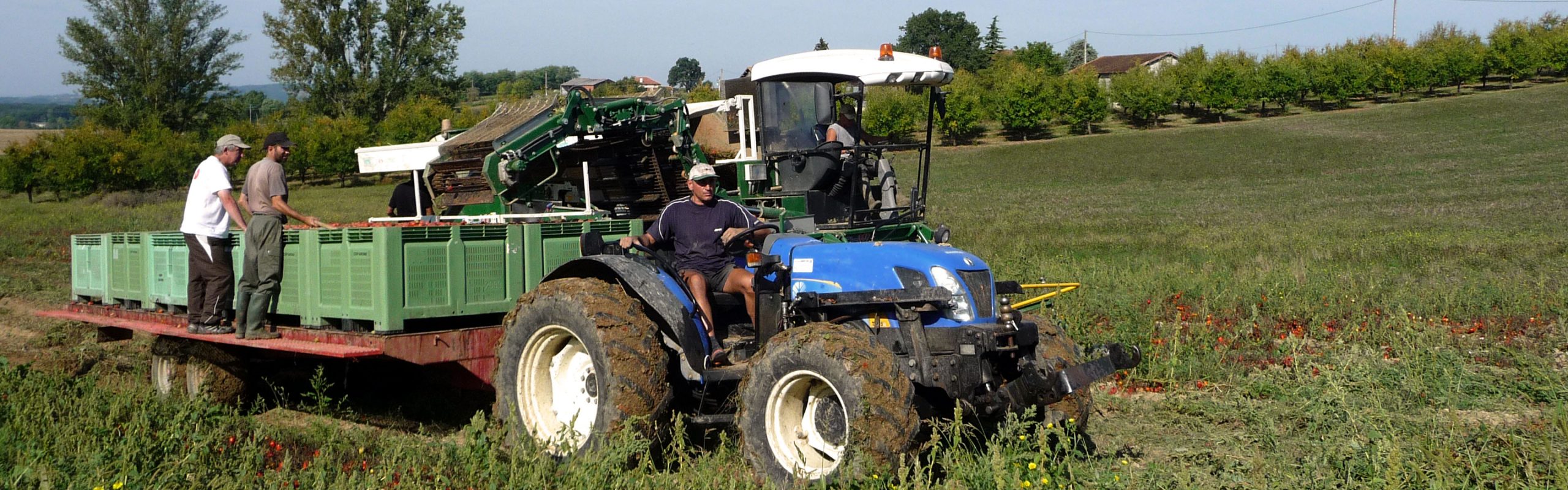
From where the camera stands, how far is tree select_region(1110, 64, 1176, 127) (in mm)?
65000

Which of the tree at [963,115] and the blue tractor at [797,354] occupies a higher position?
the tree at [963,115]

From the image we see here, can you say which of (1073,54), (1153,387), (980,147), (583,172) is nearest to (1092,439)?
(1153,387)

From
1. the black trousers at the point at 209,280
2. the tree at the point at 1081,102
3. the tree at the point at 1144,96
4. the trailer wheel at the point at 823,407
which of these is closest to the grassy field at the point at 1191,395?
the trailer wheel at the point at 823,407

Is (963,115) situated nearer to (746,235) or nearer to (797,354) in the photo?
(746,235)

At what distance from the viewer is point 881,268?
5.80 m

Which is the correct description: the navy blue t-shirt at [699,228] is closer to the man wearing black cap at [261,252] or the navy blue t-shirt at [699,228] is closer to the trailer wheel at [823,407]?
the trailer wheel at [823,407]

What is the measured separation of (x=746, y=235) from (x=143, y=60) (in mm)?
66447

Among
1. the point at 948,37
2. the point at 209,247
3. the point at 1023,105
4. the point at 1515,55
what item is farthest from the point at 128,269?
the point at 948,37

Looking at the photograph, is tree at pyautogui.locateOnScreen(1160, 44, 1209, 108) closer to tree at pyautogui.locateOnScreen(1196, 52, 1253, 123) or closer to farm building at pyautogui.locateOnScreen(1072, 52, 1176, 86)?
tree at pyautogui.locateOnScreen(1196, 52, 1253, 123)

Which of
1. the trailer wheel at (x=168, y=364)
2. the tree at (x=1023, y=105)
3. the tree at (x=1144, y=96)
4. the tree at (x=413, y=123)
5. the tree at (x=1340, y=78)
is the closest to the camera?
the trailer wheel at (x=168, y=364)

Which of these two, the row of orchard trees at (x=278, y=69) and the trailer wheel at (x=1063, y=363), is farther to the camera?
the row of orchard trees at (x=278, y=69)

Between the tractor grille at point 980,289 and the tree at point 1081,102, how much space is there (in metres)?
59.6

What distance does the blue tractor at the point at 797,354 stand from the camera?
528cm

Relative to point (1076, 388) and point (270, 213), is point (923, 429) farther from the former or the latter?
point (270, 213)
